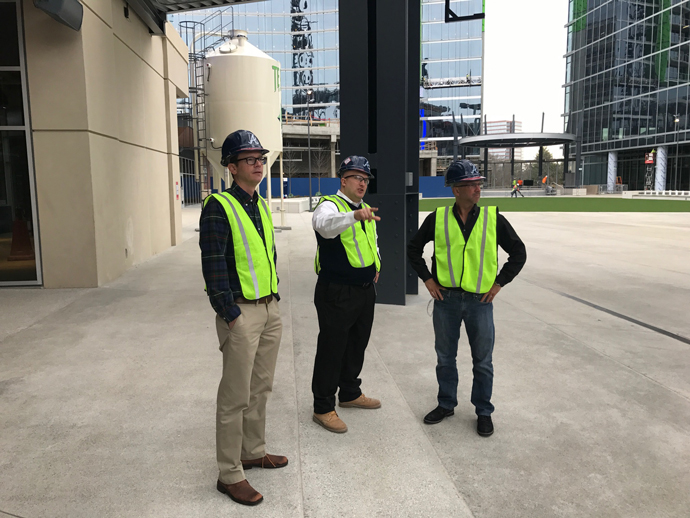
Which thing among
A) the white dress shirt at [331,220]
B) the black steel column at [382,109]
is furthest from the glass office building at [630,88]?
the white dress shirt at [331,220]

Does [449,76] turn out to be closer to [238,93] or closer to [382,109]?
[238,93]

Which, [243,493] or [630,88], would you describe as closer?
[243,493]

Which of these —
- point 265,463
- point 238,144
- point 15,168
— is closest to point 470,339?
point 265,463

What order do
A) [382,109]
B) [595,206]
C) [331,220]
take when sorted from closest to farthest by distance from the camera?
[331,220] → [382,109] → [595,206]

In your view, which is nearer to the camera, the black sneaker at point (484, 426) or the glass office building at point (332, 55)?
the black sneaker at point (484, 426)

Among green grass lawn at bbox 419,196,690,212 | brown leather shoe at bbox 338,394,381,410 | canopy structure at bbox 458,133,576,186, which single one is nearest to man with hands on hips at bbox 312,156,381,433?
brown leather shoe at bbox 338,394,381,410

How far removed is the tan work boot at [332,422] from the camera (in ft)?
13.3

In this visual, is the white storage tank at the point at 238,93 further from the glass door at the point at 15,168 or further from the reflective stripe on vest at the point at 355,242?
the reflective stripe on vest at the point at 355,242

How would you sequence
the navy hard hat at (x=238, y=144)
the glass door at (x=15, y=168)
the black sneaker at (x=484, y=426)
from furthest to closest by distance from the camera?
the glass door at (x=15, y=168)
the black sneaker at (x=484, y=426)
the navy hard hat at (x=238, y=144)

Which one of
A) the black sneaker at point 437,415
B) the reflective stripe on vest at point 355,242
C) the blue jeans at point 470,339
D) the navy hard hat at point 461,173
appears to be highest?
the navy hard hat at point 461,173

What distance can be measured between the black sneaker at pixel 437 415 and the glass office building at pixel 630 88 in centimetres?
6134

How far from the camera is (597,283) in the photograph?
33.6 feet

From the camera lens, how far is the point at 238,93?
19297mm

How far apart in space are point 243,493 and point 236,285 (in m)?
1.27
